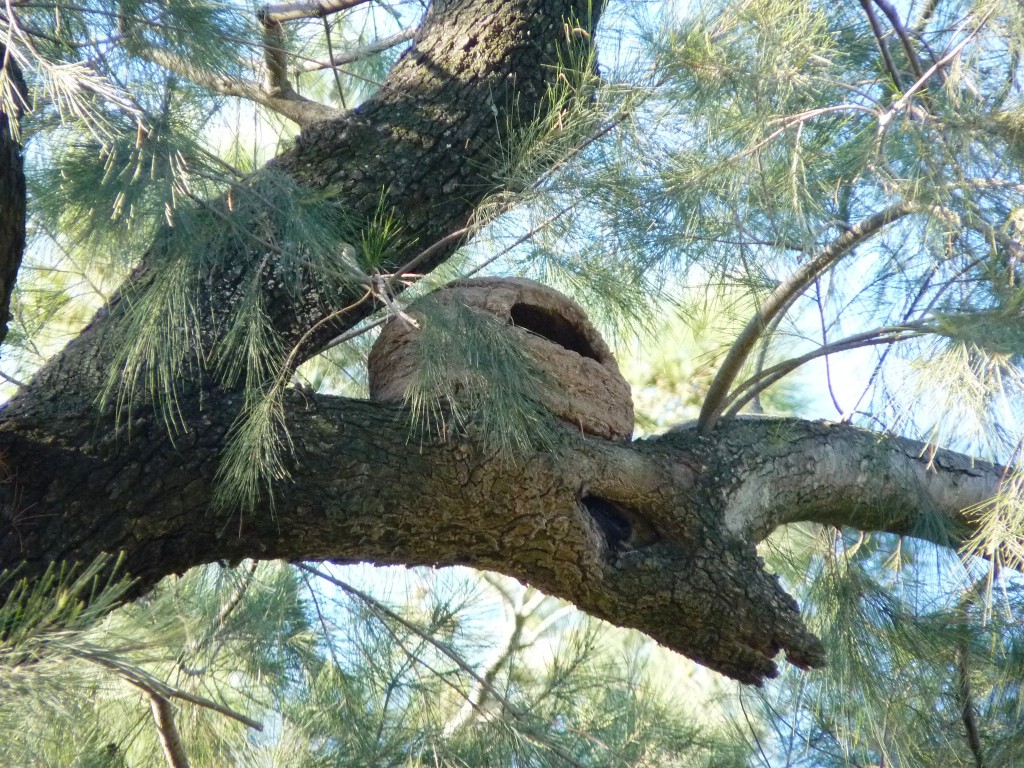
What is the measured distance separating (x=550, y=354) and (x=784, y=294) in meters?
0.45

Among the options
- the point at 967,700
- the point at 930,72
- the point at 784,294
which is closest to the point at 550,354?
the point at 784,294

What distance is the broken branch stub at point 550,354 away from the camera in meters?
2.07

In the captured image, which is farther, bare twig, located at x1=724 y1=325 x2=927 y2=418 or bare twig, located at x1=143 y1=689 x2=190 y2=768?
bare twig, located at x1=724 y1=325 x2=927 y2=418

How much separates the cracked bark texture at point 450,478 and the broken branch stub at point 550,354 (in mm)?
85

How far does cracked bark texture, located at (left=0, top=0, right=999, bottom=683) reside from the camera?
1.68 m

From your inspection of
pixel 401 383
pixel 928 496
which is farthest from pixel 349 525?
pixel 928 496

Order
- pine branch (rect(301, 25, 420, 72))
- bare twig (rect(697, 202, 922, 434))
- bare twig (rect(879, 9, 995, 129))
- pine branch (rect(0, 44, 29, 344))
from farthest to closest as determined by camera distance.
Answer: pine branch (rect(301, 25, 420, 72)) → bare twig (rect(697, 202, 922, 434)) → bare twig (rect(879, 9, 995, 129)) → pine branch (rect(0, 44, 29, 344))

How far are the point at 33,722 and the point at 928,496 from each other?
186 cm

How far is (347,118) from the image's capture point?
2057mm

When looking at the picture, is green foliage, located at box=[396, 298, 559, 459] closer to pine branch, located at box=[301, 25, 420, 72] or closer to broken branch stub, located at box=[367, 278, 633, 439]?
broken branch stub, located at box=[367, 278, 633, 439]

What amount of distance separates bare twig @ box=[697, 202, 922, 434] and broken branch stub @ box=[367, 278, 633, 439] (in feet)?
0.56

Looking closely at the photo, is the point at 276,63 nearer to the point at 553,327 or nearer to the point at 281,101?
the point at 281,101

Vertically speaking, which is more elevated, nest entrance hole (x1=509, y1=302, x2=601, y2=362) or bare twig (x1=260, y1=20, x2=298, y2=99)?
bare twig (x1=260, y1=20, x2=298, y2=99)

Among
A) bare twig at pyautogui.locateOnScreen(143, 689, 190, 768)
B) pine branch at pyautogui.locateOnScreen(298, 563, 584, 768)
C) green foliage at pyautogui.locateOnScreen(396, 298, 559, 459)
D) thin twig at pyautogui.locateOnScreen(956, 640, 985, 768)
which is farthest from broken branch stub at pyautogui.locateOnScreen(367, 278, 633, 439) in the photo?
thin twig at pyautogui.locateOnScreen(956, 640, 985, 768)
